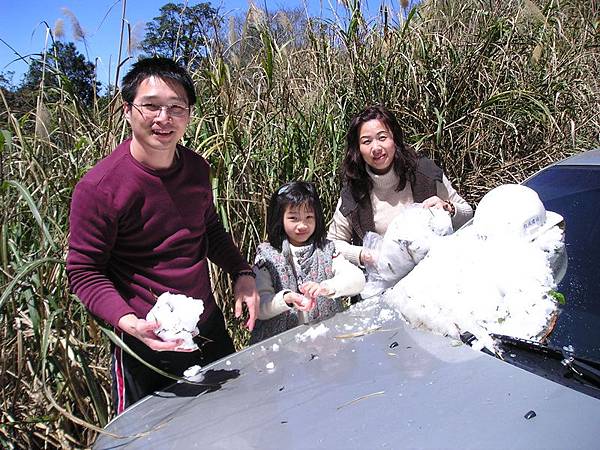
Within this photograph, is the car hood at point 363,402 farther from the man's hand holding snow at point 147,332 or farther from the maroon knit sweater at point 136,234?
the maroon knit sweater at point 136,234

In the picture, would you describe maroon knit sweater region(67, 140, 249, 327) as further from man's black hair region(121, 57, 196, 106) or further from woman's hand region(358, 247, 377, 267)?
woman's hand region(358, 247, 377, 267)

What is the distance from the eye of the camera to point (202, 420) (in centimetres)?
144

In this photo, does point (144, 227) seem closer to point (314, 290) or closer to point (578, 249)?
point (314, 290)

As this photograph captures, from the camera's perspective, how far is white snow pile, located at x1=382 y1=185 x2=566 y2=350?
4.87 feet

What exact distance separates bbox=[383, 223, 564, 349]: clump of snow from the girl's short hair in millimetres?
693

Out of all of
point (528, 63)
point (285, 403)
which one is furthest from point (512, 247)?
point (528, 63)

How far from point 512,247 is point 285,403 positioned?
756 millimetres

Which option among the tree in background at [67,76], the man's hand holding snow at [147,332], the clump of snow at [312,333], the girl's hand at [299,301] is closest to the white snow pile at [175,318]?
the man's hand holding snow at [147,332]

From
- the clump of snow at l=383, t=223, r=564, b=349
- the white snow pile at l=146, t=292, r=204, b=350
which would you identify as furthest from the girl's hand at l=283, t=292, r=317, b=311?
the white snow pile at l=146, t=292, r=204, b=350

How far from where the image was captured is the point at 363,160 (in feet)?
8.47

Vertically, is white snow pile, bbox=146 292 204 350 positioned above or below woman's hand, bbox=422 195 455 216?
below

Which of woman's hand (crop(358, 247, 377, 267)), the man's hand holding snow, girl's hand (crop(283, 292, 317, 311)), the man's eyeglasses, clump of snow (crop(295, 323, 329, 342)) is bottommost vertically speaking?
clump of snow (crop(295, 323, 329, 342))

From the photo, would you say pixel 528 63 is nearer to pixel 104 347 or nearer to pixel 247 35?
pixel 247 35

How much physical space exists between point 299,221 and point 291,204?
8 cm
